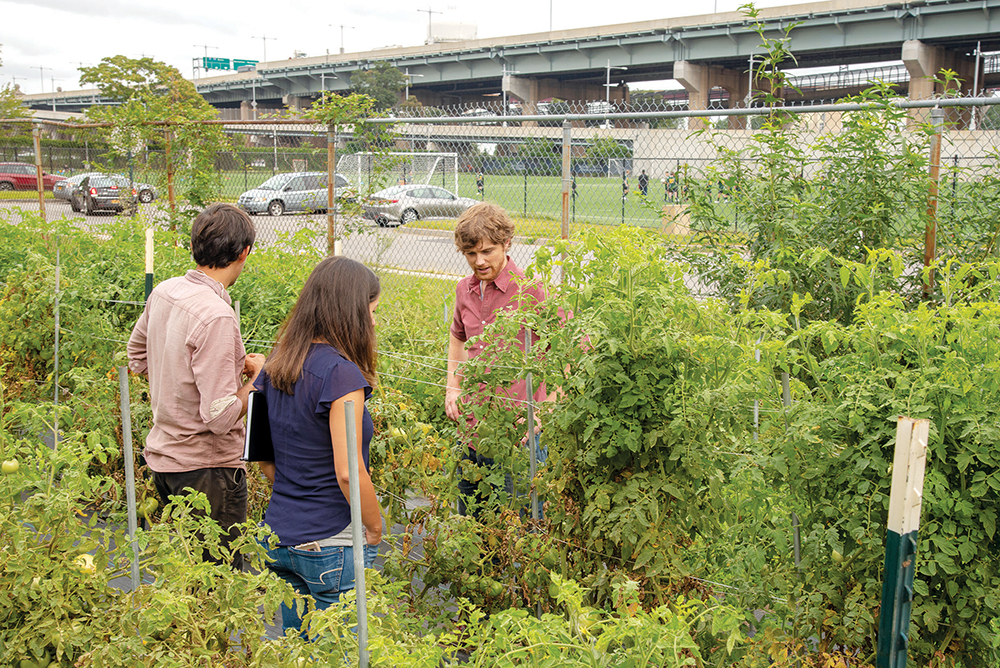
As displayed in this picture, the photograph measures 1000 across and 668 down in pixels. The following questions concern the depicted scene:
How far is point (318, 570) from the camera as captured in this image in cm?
259

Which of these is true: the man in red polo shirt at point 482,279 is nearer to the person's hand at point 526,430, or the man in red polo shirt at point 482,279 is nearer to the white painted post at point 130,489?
the person's hand at point 526,430

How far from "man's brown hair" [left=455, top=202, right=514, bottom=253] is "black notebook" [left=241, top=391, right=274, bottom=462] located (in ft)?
4.02

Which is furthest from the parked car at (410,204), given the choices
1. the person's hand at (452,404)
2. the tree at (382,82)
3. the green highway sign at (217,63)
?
the green highway sign at (217,63)

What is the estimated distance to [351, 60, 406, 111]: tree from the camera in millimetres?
54188

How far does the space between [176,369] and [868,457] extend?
2.40 meters

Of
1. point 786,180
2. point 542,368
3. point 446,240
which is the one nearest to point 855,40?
point 446,240

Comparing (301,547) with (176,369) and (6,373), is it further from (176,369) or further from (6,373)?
(6,373)

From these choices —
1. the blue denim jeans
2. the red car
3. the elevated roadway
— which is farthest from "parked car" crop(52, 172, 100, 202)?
the elevated roadway

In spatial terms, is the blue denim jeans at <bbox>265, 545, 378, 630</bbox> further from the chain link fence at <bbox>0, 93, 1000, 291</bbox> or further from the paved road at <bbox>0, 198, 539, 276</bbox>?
the paved road at <bbox>0, 198, 539, 276</bbox>

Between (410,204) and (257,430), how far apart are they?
5562 mm

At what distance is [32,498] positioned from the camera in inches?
89.3

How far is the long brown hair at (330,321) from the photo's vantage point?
2555 millimetres

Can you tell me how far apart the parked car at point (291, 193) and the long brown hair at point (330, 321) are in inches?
182

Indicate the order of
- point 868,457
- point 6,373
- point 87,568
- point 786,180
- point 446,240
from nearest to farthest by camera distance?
point 868,457 < point 87,568 < point 786,180 < point 6,373 < point 446,240
